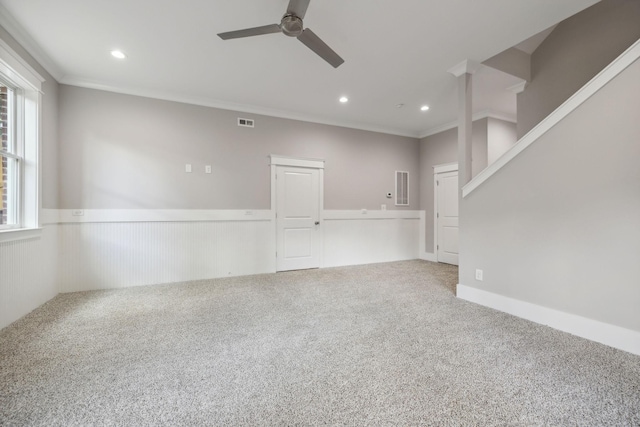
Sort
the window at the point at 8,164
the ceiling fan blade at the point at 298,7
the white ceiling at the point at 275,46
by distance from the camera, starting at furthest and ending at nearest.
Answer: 1. the window at the point at 8,164
2. the white ceiling at the point at 275,46
3. the ceiling fan blade at the point at 298,7

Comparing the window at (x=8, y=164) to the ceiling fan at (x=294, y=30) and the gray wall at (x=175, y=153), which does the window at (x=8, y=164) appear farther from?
the ceiling fan at (x=294, y=30)

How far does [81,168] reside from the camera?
3.43 metres

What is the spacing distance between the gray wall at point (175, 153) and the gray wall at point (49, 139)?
3.7 inches

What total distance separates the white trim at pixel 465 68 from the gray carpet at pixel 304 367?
2720 millimetres

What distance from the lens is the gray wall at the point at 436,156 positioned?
15.1 ft

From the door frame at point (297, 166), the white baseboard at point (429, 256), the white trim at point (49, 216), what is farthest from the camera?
the white baseboard at point (429, 256)

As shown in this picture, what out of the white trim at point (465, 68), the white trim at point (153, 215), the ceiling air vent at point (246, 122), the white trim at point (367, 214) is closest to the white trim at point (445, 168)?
the white trim at point (367, 214)

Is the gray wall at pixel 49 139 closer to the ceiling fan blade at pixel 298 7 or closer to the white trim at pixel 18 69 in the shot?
the white trim at pixel 18 69

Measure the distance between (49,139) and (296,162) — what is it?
3.20m

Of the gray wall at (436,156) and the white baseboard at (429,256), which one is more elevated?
the gray wall at (436,156)

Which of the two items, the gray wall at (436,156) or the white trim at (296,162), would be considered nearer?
the white trim at (296,162)

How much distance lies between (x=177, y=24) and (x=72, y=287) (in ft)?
11.4

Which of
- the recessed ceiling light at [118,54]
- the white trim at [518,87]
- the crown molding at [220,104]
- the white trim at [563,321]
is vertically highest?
the white trim at [518,87]

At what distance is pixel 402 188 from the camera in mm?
5672
